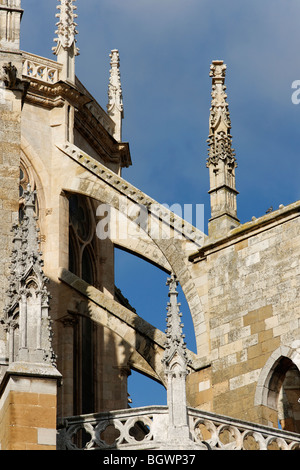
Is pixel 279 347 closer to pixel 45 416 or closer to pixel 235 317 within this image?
pixel 235 317

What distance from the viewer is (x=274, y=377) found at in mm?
23453

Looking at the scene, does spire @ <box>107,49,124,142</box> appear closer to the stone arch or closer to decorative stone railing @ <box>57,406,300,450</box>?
the stone arch

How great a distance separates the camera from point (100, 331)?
29672 mm

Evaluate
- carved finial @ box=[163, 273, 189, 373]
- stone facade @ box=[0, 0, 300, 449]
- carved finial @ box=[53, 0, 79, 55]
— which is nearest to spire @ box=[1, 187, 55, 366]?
stone facade @ box=[0, 0, 300, 449]

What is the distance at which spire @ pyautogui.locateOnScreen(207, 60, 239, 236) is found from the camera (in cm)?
2577

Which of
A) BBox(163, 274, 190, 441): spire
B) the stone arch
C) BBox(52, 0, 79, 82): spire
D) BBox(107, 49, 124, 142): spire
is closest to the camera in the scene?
BBox(163, 274, 190, 441): spire

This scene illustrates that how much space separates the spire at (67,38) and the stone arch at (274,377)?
31.4ft

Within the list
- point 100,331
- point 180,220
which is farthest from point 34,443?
point 100,331

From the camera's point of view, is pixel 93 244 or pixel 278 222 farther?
pixel 93 244

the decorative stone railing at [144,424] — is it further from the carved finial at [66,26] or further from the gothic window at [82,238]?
the carved finial at [66,26]

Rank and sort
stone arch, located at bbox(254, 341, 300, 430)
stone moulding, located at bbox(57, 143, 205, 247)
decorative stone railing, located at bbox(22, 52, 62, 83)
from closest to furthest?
stone arch, located at bbox(254, 341, 300, 430) → stone moulding, located at bbox(57, 143, 205, 247) → decorative stone railing, located at bbox(22, 52, 62, 83)

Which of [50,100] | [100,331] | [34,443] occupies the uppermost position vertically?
[50,100]

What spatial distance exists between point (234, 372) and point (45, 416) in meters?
7.30

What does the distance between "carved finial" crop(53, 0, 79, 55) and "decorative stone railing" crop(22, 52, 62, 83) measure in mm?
629
